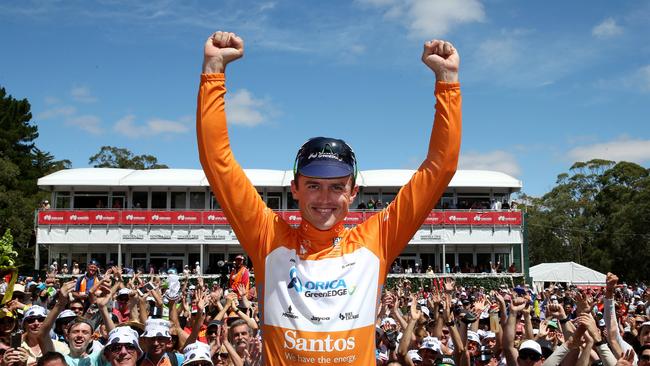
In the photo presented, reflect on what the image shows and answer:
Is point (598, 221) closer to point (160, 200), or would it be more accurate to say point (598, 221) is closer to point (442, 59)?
point (160, 200)

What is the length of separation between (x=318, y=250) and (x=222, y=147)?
0.66m

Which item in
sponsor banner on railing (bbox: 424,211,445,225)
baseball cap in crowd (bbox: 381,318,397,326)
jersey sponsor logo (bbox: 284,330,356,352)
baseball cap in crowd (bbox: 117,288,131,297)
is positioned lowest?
baseball cap in crowd (bbox: 381,318,397,326)

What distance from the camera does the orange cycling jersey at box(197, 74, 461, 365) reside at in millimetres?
2732

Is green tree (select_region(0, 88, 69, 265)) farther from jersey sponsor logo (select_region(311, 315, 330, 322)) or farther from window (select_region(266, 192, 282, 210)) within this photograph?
jersey sponsor logo (select_region(311, 315, 330, 322))

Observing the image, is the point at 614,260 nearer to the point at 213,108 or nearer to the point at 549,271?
the point at 549,271

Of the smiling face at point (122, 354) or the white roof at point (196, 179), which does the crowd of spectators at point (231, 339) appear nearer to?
the smiling face at point (122, 354)

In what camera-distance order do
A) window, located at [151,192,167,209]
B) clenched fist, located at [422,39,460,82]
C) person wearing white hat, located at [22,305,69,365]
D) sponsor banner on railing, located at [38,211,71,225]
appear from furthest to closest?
1. window, located at [151,192,167,209]
2. sponsor banner on railing, located at [38,211,71,225]
3. person wearing white hat, located at [22,305,69,365]
4. clenched fist, located at [422,39,460,82]

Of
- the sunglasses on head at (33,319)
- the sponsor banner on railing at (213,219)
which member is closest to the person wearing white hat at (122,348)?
the sunglasses on head at (33,319)

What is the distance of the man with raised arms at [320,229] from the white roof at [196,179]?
3353 cm

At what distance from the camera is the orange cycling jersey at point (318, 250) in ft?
8.96

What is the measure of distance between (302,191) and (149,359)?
4.27 metres

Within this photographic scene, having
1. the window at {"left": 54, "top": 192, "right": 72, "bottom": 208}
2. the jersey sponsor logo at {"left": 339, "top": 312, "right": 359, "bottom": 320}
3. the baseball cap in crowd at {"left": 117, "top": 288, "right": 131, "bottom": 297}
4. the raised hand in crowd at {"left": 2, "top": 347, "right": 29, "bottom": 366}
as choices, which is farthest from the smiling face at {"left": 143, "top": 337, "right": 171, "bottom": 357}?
the window at {"left": 54, "top": 192, "right": 72, "bottom": 208}

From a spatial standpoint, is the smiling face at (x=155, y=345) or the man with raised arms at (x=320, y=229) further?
the smiling face at (x=155, y=345)

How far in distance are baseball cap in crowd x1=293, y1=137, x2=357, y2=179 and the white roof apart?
110 feet
